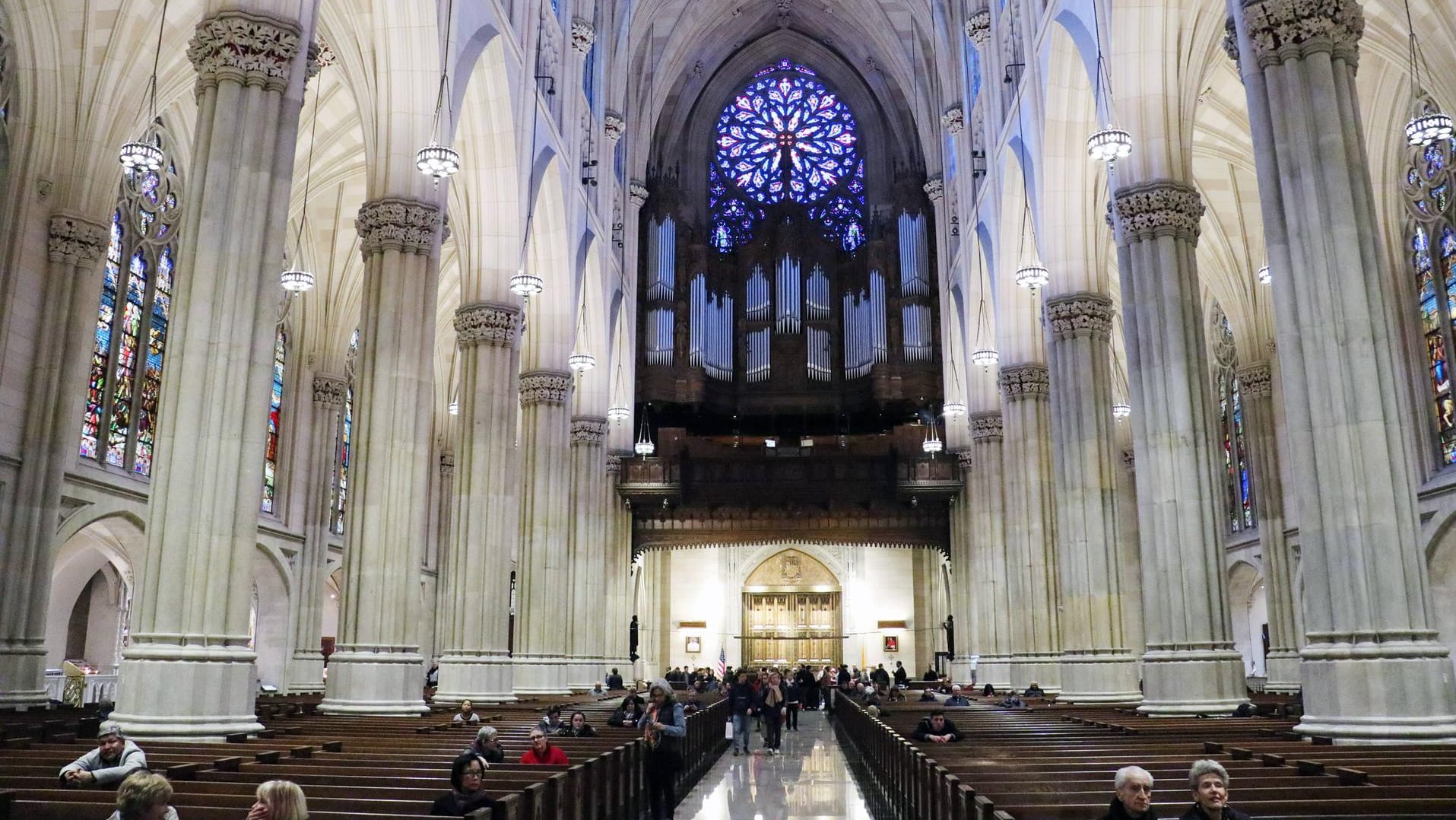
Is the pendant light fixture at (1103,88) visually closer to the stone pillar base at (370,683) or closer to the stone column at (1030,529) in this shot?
the stone column at (1030,529)

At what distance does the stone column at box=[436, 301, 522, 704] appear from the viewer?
21.1 metres

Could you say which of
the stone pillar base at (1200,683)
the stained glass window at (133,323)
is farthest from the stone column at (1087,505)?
the stained glass window at (133,323)

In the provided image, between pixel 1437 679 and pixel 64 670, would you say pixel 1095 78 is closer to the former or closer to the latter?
pixel 1437 679

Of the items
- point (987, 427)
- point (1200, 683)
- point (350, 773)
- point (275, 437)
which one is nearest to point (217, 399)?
point (350, 773)

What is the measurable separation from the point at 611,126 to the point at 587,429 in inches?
346

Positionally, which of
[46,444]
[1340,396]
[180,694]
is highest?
[46,444]

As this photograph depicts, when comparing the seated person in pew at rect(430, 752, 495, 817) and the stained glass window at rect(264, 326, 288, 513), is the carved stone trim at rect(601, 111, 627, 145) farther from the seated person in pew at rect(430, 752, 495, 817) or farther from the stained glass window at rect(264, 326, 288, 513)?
the seated person in pew at rect(430, 752, 495, 817)

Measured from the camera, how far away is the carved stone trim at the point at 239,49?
41.3ft

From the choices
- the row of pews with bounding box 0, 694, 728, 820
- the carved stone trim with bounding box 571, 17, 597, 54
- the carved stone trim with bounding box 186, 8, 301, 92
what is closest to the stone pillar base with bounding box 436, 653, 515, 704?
the row of pews with bounding box 0, 694, 728, 820

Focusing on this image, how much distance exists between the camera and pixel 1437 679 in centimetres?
1024

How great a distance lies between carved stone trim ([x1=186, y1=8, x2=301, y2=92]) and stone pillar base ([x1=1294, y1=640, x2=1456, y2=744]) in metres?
12.7

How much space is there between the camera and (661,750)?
1210 centimetres

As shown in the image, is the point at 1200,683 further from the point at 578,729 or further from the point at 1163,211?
the point at 578,729

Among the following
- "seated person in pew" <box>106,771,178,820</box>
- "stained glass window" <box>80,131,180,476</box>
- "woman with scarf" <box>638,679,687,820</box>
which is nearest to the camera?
"seated person in pew" <box>106,771,178,820</box>
